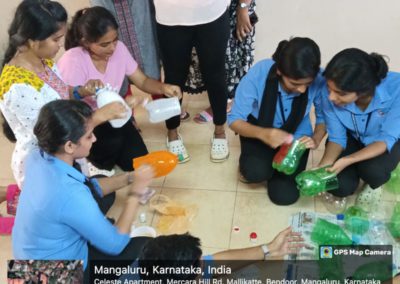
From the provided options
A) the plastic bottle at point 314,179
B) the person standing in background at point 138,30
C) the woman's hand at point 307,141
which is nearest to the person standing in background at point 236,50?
the person standing in background at point 138,30

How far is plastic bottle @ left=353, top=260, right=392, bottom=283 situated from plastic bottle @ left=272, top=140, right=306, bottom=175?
501 millimetres

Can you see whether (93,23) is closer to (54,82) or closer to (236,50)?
(54,82)

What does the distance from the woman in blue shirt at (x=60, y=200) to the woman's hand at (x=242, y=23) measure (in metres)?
1.18

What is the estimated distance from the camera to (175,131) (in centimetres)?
232

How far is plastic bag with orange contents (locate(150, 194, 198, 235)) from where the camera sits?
191 cm

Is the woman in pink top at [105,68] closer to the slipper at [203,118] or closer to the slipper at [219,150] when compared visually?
the slipper at [219,150]

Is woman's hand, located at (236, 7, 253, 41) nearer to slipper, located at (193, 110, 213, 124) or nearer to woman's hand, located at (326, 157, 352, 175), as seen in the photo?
slipper, located at (193, 110, 213, 124)

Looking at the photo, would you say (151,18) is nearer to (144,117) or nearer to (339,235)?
(144,117)

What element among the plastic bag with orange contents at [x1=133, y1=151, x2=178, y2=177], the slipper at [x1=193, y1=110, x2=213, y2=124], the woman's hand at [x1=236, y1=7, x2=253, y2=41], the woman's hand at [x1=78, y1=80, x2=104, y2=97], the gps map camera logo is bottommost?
the slipper at [x1=193, y1=110, x2=213, y2=124]

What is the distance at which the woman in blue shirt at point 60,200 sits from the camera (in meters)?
1.28

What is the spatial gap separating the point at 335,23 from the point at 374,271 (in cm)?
155

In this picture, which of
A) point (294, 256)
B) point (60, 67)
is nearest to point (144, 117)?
point (60, 67)

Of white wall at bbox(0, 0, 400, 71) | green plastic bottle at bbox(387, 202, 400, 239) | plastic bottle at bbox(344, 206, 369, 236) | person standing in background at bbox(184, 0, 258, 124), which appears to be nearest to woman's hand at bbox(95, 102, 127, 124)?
person standing in background at bbox(184, 0, 258, 124)

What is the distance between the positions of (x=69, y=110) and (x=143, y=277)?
1.80 feet
